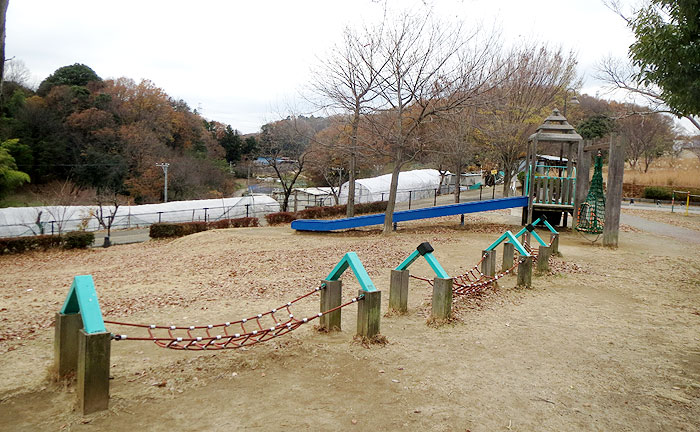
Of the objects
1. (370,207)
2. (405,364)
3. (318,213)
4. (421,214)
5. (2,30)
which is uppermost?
(2,30)

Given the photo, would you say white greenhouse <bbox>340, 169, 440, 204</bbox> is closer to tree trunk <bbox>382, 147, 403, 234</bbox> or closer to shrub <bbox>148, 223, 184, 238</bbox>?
tree trunk <bbox>382, 147, 403, 234</bbox>

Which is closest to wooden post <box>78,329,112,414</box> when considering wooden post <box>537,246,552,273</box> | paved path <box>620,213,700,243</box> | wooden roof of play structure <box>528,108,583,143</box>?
wooden post <box>537,246,552,273</box>

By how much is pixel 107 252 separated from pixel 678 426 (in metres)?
18.6

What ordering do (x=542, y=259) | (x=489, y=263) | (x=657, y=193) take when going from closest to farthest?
1. (x=489, y=263)
2. (x=542, y=259)
3. (x=657, y=193)

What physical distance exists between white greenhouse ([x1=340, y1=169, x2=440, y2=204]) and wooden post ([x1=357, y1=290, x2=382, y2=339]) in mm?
26008

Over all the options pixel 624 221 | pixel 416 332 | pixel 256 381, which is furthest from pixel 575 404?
pixel 624 221

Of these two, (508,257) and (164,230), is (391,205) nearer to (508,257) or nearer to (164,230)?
(508,257)

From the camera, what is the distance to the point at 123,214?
30.4m

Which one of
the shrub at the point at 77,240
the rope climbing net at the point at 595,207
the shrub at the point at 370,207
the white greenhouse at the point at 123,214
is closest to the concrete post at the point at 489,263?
the rope climbing net at the point at 595,207

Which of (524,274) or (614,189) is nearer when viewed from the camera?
(524,274)

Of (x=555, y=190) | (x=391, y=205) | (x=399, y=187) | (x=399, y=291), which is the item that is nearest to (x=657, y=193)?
(x=399, y=187)

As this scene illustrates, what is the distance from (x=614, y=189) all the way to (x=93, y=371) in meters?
13.3

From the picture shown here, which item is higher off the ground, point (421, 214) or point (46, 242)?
point (421, 214)

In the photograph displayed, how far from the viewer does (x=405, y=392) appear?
4.06 metres
